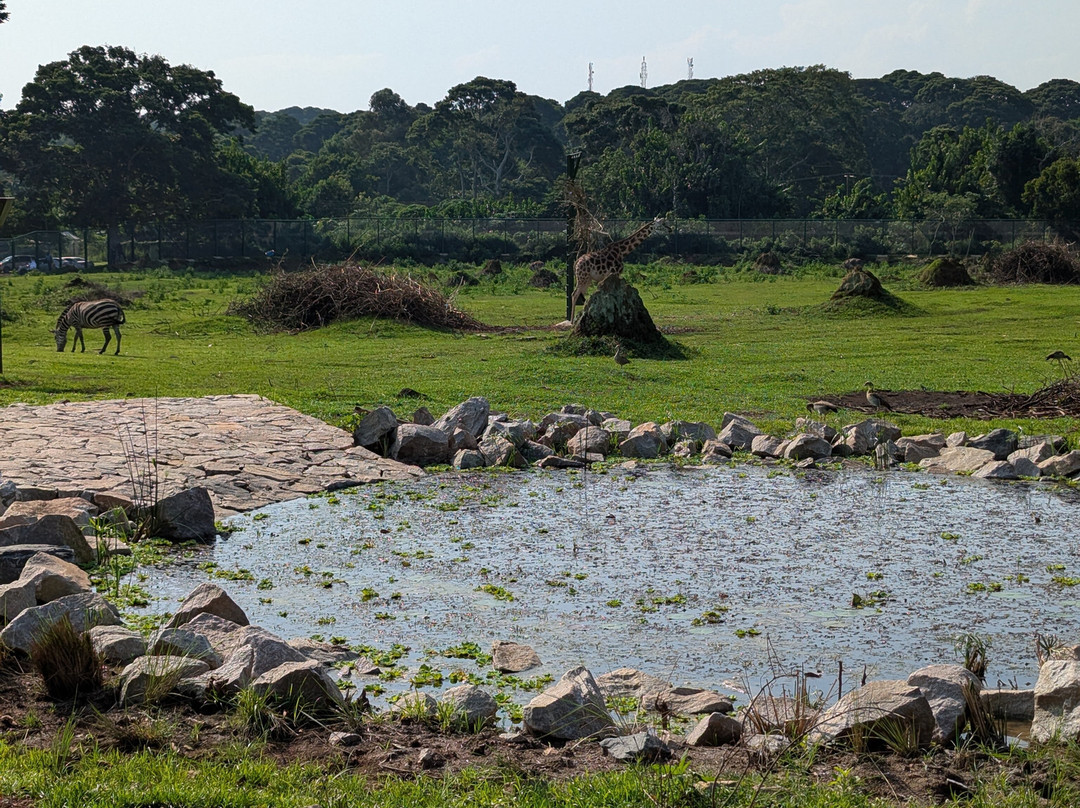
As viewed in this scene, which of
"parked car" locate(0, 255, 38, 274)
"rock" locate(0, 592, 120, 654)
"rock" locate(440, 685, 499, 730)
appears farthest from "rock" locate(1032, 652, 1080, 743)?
"parked car" locate(0, 255, 38, 274)

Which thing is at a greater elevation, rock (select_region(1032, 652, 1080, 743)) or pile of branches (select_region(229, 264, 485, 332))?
pile of branches (select_region(229, 264, 485, 332))

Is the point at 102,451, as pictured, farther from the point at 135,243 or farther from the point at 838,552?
the point at 135,243

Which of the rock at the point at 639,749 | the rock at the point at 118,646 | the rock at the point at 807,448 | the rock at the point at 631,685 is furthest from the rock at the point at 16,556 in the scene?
the rock at the point at 807,448

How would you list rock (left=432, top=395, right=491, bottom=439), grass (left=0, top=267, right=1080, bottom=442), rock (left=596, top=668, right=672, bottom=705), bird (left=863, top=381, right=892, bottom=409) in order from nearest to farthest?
rock (left=596, top=668, right=672, bottom=705) → rock (left=432, top=395, right=491, bottom=439) → bird (left=863, top=381, right=892, bottom=409) → grass (left=0, top=267, right=1080, bottom=442)

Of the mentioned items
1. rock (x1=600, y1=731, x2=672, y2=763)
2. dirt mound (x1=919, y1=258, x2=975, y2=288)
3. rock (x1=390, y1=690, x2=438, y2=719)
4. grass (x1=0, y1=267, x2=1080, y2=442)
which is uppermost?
dirt mound (x1=919, y1=258, x2=975, y2=288)

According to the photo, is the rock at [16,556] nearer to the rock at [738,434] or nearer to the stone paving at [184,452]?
the stone paving at [184,452]

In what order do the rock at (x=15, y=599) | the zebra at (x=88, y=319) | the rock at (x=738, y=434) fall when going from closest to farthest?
the rock at (x=15, y=599)
the rock at (x=738, y=434)
the zebra at (x=88, y=319)

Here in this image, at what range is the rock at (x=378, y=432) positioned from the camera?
12.4 metres

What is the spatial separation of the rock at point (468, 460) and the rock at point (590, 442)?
3.17ft

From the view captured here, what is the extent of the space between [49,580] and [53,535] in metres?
1.29

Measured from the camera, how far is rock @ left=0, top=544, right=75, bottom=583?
24.0ft

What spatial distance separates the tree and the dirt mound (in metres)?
33.9

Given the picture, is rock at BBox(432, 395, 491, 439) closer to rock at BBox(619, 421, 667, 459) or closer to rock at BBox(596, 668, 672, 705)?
rock at BBox(619, 421, 667, 459)

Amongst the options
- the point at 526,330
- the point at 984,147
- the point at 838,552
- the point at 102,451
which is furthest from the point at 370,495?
the point at 984,147
